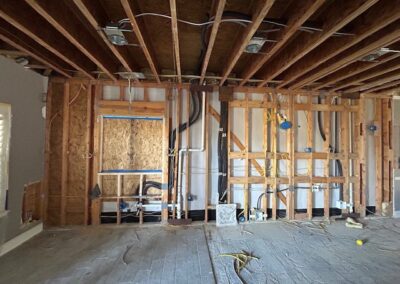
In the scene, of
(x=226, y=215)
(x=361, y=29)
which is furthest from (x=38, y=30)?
(x=226, y=215)

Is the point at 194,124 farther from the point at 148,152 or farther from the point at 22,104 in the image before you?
the point at 22,104

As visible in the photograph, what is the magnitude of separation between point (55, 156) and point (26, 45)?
1.89 m

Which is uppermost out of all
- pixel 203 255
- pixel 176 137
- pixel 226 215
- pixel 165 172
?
pixel 176 137

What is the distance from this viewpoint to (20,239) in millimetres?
3199

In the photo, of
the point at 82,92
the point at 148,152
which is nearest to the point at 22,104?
the point at 82,92

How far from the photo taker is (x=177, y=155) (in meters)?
4.07

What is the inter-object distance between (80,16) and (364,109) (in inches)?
206

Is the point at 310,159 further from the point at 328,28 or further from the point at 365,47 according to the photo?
the point at 328,28

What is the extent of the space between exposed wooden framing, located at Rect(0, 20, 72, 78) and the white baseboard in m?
2.53

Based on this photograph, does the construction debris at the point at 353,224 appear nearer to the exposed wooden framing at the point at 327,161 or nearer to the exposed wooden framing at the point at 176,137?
the exposed wooden framing at the point at 327,161

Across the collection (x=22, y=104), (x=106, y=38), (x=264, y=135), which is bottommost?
(x=264, y=135)

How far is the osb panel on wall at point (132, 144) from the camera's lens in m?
3.98

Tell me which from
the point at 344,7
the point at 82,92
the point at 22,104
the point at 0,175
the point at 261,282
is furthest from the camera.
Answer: the point at 82,92

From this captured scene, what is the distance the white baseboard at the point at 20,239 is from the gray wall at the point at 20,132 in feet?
0.23
